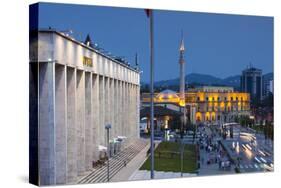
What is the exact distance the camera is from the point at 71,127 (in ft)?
50.0

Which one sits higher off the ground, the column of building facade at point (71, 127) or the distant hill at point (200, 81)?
the distant hill at point (200, 81)

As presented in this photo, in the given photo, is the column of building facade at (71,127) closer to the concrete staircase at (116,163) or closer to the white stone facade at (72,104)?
the white stone facade at (72,104)

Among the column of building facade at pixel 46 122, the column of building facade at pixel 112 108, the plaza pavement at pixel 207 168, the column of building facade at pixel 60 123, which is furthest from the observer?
the plaza pavement at pixel 207 168

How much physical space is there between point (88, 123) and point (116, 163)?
116 cm

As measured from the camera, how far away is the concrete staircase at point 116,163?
15.6 m

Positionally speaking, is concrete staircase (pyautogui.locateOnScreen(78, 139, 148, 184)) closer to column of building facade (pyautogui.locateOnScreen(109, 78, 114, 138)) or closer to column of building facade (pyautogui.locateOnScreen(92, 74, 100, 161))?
column of building facade (pyautogui.locateOnScreen(92, 74, 100, 161))

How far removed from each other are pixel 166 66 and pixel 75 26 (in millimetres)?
2574

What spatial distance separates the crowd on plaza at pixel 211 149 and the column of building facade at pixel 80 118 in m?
3.17

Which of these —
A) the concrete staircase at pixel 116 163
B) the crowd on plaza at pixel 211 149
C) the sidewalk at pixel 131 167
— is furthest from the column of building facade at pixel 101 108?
the crowd on plaza at pixel 211 149

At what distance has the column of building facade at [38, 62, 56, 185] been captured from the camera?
1471 centimetres

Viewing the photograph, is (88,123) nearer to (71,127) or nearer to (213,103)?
(71,127)

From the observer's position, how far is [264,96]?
18516 mm

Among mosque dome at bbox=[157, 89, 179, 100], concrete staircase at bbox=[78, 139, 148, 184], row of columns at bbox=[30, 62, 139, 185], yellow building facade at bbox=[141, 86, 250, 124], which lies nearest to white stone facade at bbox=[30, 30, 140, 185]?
row of columns at bbox=[30, 62, 139, 185]

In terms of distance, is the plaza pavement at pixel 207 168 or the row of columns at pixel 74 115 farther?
the plaza pavement at pixel 207 168
